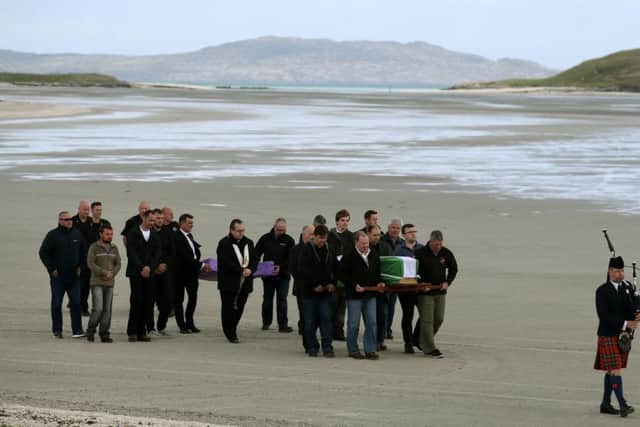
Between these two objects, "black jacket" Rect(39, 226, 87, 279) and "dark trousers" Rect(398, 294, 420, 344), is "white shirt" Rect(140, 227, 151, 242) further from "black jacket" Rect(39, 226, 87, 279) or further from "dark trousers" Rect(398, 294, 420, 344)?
"dark trousers" Rect(398, 294, 420, 344)

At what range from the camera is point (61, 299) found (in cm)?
1444

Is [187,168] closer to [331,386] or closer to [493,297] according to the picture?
[493,297]

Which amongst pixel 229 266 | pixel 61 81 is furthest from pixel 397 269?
pixel 61 81

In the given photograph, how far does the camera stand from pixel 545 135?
53.6m

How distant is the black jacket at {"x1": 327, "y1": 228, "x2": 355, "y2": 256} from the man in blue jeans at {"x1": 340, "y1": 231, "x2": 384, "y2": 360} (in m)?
0.49

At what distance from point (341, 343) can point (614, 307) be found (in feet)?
14.6

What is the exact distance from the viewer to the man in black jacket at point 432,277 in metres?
13.7

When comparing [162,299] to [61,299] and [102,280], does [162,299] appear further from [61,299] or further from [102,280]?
[61,299]

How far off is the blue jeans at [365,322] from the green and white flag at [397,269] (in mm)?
293

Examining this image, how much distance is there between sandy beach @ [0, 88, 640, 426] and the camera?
1091 cm

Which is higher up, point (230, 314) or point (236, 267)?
point (236, 267)

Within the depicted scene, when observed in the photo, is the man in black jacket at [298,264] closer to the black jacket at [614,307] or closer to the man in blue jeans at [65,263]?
the man in blue jeans at [65,263]

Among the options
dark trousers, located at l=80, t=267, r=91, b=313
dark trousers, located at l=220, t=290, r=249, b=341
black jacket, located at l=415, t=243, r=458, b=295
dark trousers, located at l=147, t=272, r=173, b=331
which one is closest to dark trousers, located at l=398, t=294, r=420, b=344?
black jacket, located at l=415, t=243, r=458, b=295

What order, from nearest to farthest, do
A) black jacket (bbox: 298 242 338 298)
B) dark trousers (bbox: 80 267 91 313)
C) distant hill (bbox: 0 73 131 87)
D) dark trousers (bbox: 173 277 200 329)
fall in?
black jacket (bbox: 298 242 338 298) → dark trousers (bbox: 173 277 200 329) → dark trousers (bbox: 80 267 91 313) → distant hill (bbox: 0 73 131 87)
